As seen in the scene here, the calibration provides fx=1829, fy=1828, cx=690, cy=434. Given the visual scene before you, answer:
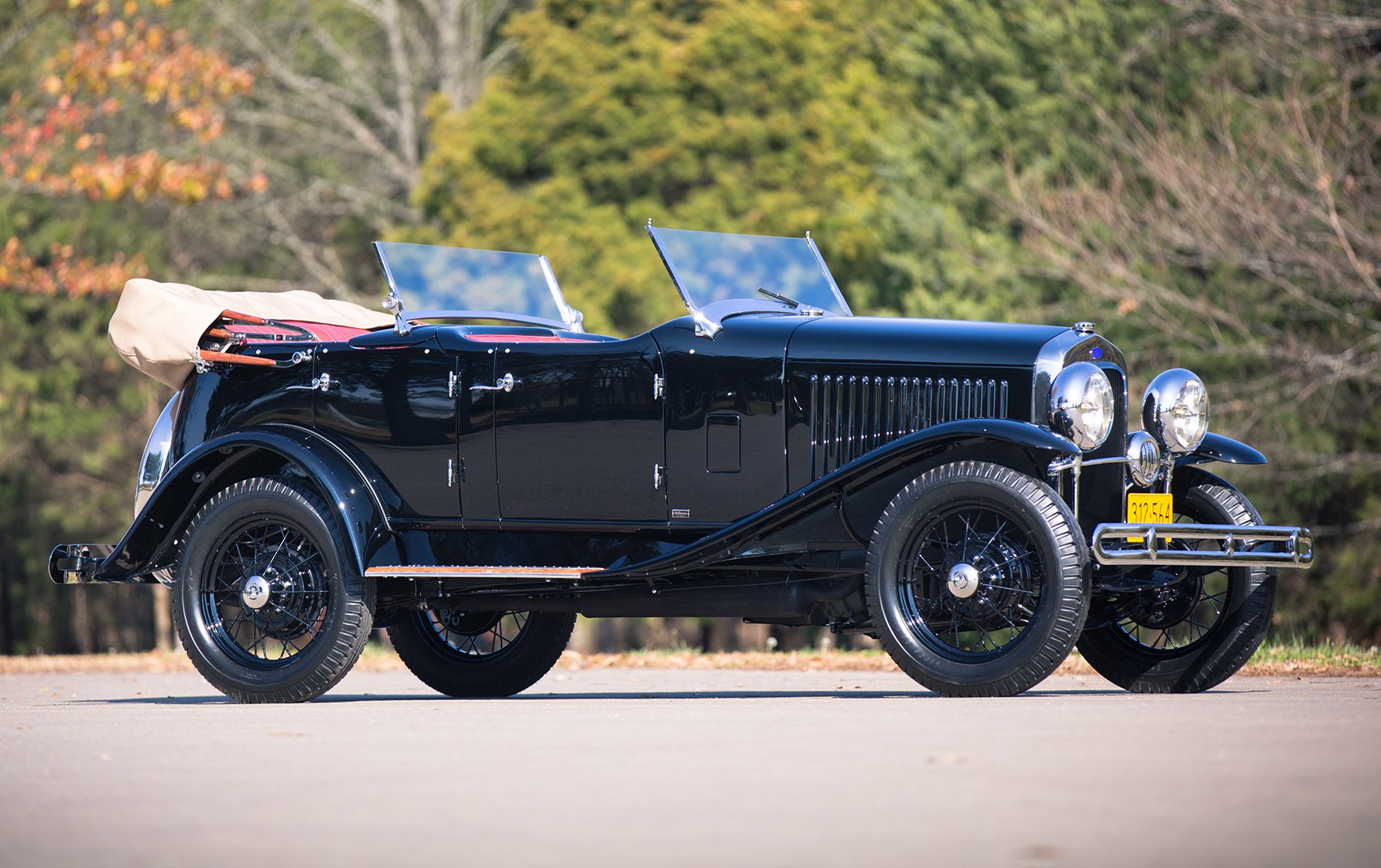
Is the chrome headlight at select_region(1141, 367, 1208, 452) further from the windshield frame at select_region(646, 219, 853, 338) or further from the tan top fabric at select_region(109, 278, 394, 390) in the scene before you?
the tan top fabric at select_region(109, 278, 394, 390)

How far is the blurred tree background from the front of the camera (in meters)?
20.7

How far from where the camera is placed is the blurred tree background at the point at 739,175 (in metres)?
20.7

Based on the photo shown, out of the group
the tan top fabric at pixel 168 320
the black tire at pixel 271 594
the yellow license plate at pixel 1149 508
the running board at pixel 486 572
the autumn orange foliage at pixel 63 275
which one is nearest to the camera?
the yellow license plate at pixel 1149 508

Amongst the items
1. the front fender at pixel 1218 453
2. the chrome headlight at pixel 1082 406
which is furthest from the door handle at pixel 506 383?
the front fender at pixel 1218 453

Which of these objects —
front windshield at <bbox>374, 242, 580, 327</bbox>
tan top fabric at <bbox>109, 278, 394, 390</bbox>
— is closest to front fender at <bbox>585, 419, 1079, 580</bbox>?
front windshield at <bbox>374, 242, 580, 327</bbox>

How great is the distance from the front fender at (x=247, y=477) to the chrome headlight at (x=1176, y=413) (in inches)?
133

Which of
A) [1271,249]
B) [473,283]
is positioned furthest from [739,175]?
[473,283]

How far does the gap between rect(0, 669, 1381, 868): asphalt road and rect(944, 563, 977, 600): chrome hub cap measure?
41 centimetres

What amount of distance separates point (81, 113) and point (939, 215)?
10.9m

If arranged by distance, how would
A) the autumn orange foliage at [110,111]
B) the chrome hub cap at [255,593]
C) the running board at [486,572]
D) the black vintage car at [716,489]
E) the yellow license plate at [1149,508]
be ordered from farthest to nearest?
1. the autumn orange foliage at [110,111]
2. the chrome hub cap at [255,593]
3. the running board at [486,572]
4. the yellow license plate at [1149,508]
5. the black vintage car at [716,489]

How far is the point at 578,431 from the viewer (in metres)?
8.03

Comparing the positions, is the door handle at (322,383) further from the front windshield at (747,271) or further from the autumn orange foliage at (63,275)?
the autumn orange foliage at (63,275)

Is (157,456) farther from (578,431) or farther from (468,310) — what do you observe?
(578,431)

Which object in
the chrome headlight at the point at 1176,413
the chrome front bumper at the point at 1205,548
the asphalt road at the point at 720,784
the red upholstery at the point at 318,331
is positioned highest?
the red upholstery at the point at 318,331
